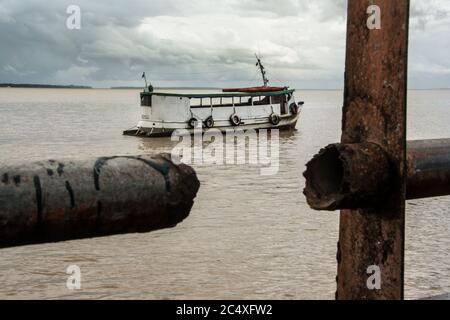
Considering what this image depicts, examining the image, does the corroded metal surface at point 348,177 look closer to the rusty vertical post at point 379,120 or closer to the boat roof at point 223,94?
the rusty vertical post at point 379,120

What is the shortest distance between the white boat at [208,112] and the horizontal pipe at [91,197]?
27.5 meters

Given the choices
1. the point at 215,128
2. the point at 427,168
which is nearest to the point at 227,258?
the point at 427,168

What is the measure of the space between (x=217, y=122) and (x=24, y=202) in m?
29.6

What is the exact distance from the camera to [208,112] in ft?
99.9

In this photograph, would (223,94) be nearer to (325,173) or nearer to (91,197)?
(325,173)

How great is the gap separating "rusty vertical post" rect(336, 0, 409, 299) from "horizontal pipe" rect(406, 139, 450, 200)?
0.57 feet

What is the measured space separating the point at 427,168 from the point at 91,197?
3.50 ft

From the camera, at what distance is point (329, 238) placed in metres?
9.86

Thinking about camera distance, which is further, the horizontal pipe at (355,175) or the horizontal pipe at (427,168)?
the horizontal pipe at (427,168)

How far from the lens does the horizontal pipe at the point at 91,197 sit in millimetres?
1007

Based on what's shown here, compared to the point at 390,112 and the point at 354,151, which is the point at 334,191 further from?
the point at 390,112

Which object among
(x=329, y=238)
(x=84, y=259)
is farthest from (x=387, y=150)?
(x=329, y=238)

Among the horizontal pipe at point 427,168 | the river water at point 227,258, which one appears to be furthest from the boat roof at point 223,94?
the horizontal pipe at point 427,168
